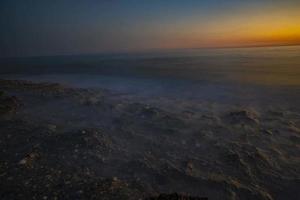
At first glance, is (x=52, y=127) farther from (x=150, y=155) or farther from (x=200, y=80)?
(x=200, y=80)

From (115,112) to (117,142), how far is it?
472 centimetres

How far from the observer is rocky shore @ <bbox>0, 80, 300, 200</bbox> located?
582 centimetres

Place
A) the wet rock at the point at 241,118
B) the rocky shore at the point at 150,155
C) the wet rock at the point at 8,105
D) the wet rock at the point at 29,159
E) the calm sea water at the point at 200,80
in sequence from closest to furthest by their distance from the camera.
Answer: the rocky shore at the point at 150,155
the wet rock at the point at 29,159
the wet rock at the point at 241,118
the wet rock at the point at 8,105
the calm sea water at the point at 200,80

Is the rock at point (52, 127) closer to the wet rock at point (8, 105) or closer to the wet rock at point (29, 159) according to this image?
the wet rock at point (29, 159)

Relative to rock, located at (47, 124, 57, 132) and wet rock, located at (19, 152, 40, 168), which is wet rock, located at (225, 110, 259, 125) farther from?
wet rock, located at (19, 152, 40, 168)

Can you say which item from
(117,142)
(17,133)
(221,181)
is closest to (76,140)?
(117,142)

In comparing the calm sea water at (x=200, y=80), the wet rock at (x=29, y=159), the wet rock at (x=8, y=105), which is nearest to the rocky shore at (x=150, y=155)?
the wet rock at (x=29, y=159)

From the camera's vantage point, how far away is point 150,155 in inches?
311

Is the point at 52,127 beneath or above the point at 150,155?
above

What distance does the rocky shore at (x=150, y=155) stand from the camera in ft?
19.1

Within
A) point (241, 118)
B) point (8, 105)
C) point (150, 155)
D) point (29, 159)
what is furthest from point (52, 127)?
point (241, 118)

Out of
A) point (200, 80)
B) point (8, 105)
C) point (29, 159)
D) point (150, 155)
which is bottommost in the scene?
point (200, 80)

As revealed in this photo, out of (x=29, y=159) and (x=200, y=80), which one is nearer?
(x=29, y=159)

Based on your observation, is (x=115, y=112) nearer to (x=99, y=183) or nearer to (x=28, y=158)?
(x=28, y=158)
